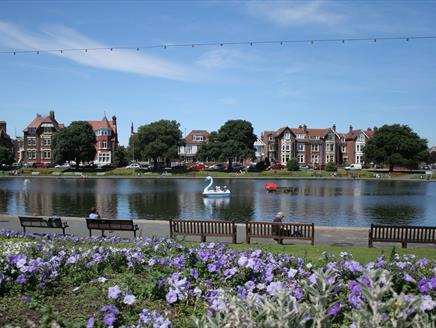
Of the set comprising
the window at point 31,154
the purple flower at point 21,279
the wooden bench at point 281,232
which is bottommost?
the wooden bench at point 281,232

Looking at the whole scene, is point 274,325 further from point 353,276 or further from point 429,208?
point 429,208

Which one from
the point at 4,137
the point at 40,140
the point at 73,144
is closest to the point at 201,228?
the point at 73,144

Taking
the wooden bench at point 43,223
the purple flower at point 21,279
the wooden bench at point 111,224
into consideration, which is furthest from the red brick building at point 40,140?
the purple flower at point 21,279

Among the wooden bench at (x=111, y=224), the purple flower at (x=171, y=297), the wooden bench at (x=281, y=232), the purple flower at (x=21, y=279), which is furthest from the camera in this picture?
the wooden bench at (x=111, y=224)

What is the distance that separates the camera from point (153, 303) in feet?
25.6

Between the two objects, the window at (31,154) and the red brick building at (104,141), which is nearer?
the window at (31,154)

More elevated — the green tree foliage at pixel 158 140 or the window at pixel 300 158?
the green tree foliage at pixel 158 140

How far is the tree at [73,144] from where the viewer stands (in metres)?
97.4

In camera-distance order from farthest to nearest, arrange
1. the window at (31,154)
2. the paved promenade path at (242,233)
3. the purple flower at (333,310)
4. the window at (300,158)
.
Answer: the window at (300,158)
the window at (31,154)
the paved promenade path at (242,233)
the purple flower at (333,310)

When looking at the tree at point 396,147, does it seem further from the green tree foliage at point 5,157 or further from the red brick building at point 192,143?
the green tree foliage at point 5,157

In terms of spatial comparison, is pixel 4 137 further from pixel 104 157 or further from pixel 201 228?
pixel 201 228

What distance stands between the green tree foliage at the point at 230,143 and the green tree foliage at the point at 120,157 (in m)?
34.0

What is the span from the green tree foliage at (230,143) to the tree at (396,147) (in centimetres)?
2793

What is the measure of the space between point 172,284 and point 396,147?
99212 millimetres
